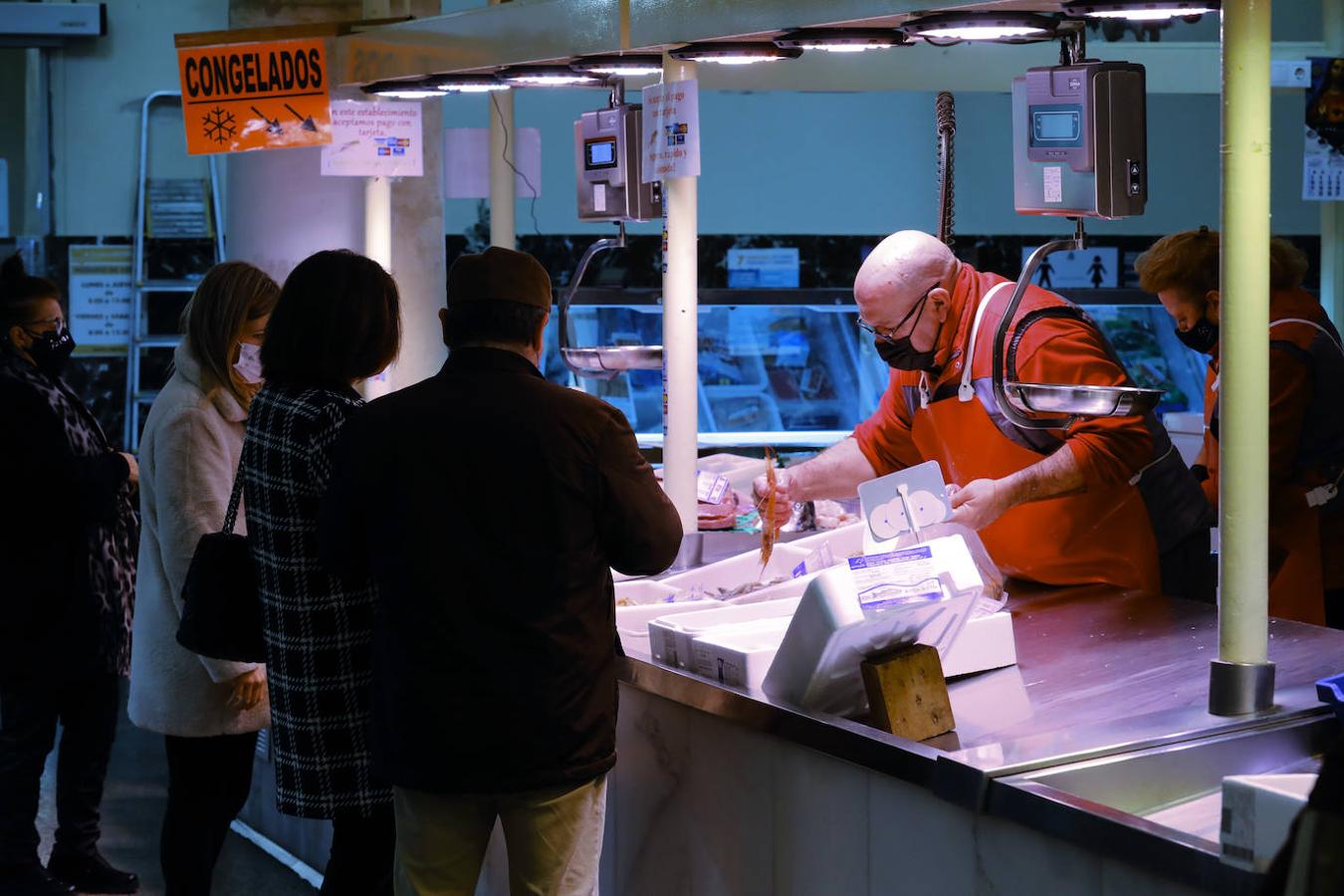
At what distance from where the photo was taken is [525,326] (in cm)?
250

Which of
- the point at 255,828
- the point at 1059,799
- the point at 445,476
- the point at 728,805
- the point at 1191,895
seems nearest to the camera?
the point at 1191,895

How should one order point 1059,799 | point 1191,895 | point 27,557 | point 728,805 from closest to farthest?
point 1191,895 → point 1059,799 → point 728,805 → point 27,557

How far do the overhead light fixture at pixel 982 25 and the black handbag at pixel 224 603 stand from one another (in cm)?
154

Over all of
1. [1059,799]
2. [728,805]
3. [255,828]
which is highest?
[1059,799]

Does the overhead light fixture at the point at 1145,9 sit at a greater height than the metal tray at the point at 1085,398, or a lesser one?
greater

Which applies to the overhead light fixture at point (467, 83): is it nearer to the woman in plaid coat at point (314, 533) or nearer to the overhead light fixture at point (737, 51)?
the overhead light fixture at point (737, 51)

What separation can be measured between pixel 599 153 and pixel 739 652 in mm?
1890

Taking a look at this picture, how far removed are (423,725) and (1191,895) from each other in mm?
1175

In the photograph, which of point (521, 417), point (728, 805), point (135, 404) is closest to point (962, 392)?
point (728, 805)

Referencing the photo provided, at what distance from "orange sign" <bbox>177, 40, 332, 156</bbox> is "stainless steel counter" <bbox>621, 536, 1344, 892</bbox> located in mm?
2395

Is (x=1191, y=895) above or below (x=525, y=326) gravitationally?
below

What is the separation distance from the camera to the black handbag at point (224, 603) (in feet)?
9.52

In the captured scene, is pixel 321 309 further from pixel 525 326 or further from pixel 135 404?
pixel 135 404

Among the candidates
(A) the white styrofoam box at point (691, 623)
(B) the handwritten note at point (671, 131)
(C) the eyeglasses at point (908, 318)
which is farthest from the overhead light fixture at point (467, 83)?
(A) the white styrofoam box at point (691, 623)
